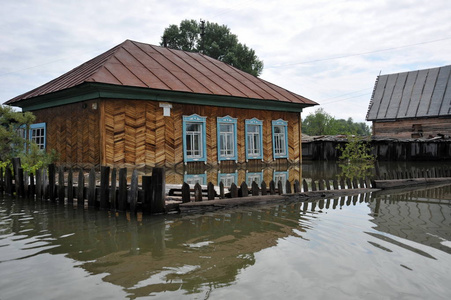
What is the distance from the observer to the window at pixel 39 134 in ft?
58.0

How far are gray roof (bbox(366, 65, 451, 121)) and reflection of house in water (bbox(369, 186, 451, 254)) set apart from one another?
83.1ft

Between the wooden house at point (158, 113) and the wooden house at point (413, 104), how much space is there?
16.3 metres

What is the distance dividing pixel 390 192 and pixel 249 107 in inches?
401

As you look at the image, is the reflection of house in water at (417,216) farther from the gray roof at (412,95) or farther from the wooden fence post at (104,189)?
the gray roof at (412,95)

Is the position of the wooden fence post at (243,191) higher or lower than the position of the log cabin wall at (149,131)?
lower

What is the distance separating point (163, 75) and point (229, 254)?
545 inches

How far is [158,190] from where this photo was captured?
683 cm

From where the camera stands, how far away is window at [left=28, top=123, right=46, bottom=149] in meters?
17.7

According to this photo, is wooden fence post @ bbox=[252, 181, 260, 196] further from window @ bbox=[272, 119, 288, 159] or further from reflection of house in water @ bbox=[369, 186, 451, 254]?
window @ bbox=[272, 119, 288, 159]

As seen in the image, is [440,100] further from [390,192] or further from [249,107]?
[390,192]

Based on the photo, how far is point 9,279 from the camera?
151 inches

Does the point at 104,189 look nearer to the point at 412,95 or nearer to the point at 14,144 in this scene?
the point at 14,144

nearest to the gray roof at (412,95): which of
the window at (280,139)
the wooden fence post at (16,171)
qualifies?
the window at (280,139)

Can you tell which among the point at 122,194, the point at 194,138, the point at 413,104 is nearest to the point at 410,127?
the point at 413,104
